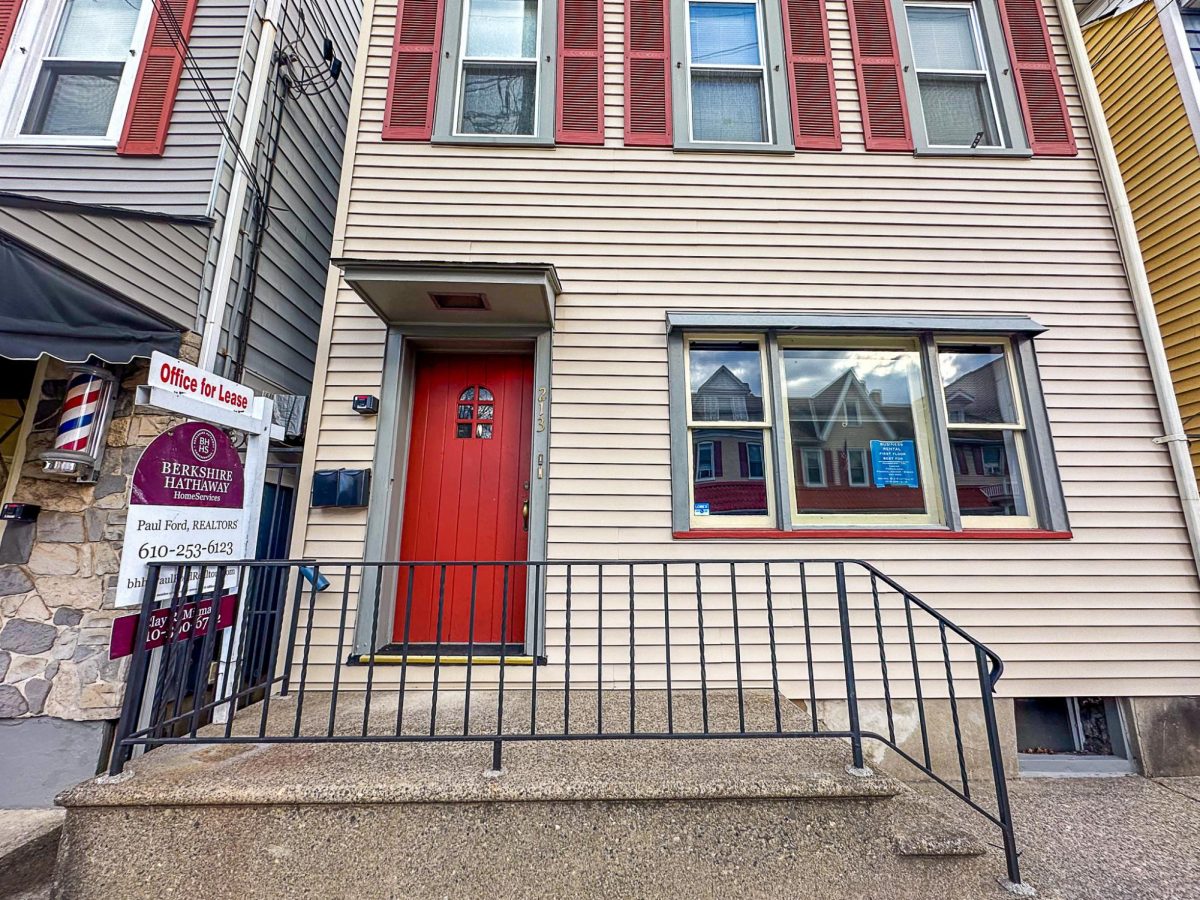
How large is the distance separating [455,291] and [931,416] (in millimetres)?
3386

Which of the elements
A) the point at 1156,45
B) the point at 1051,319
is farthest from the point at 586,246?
the point at 1156,45

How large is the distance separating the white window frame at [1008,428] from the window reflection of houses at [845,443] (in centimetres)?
→ 32

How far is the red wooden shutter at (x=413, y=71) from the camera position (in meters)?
3.97

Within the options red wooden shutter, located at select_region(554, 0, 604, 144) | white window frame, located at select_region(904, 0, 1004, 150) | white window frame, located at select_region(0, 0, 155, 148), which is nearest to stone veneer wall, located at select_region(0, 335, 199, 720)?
white window frame, located at select_region(0, 0, 155, 148)

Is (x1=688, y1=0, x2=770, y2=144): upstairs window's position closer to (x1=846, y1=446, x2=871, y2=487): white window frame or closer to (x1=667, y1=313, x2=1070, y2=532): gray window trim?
(x1=667, y1=313, x2=1070, y2=532): gray window trim

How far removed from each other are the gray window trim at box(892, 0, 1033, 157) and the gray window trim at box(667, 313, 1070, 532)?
4.71 ft

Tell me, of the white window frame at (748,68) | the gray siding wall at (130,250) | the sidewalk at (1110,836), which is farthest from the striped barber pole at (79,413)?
the sidewalk at (1110,836)

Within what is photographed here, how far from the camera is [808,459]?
141 inches

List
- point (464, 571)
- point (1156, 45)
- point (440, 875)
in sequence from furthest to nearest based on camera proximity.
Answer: point (1156, 45), point (464, 571), point (440, 875)

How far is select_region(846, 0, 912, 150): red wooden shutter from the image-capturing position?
405 cm

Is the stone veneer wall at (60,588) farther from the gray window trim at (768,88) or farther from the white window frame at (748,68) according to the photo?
the white window frame at (748,68)

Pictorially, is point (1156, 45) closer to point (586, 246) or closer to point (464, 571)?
point (586, 246)

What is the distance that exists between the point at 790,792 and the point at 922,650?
188 cm

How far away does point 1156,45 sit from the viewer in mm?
4883
